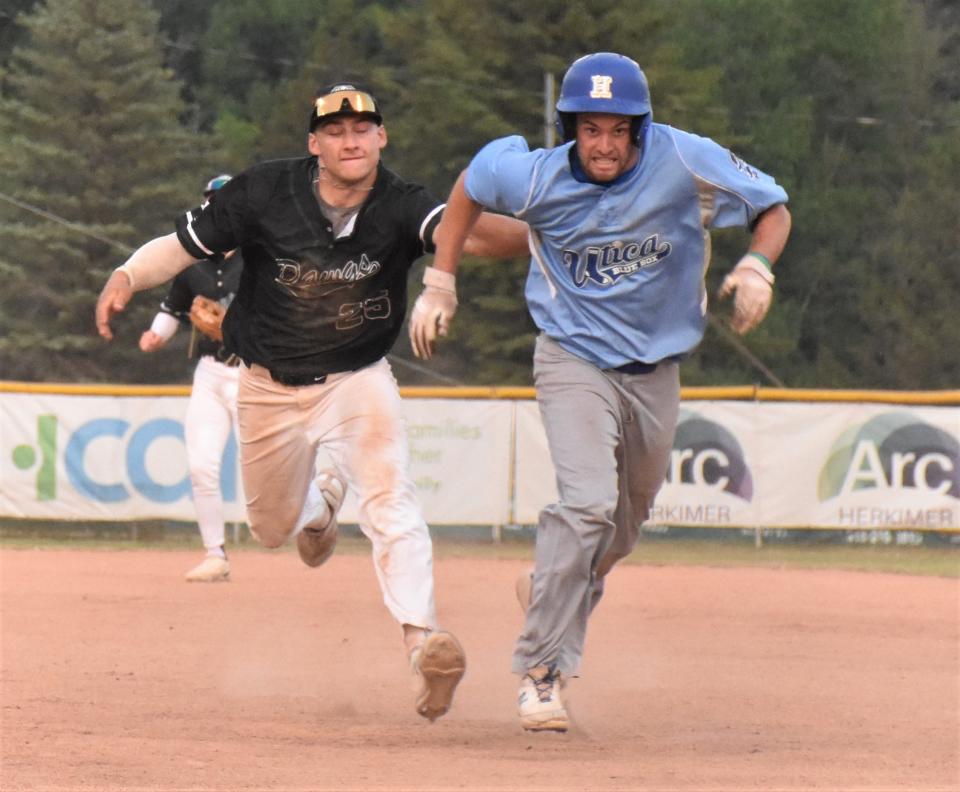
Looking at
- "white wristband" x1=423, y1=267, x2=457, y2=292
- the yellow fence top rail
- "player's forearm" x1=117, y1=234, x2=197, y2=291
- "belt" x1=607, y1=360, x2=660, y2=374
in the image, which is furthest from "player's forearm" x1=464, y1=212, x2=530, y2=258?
the yellow fence top rail

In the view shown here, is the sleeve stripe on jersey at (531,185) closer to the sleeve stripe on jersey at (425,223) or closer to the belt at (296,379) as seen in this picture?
the sleeve stripe on jersey at (425,223)

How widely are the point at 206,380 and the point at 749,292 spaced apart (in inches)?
251

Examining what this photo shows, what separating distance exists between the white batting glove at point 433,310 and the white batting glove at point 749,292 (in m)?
0.93

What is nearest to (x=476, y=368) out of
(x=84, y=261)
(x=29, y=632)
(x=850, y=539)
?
(x=84, y=261)

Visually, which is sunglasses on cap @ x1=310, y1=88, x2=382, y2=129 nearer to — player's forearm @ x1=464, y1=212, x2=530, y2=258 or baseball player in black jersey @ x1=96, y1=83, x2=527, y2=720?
baseball player in black jersey @ x1=96, y1=83, x2=527, y2=720

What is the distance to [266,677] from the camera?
7.89m

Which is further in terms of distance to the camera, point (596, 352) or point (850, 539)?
point (850, 539)

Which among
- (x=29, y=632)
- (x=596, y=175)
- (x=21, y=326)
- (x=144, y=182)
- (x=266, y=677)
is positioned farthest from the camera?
(x=144, y=182)

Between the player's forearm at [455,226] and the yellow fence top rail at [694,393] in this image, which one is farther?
the yellow fence top rail at [694,393]

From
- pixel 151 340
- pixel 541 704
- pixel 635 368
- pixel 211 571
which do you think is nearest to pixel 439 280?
pixel 635 368

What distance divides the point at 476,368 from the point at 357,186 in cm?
2684

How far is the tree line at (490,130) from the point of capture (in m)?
33.8

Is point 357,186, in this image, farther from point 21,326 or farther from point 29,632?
point 21,326

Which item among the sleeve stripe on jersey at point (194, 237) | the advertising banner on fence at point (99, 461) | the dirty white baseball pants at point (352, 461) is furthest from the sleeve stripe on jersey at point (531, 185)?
the advertising banner on fence at point (99, 461)
